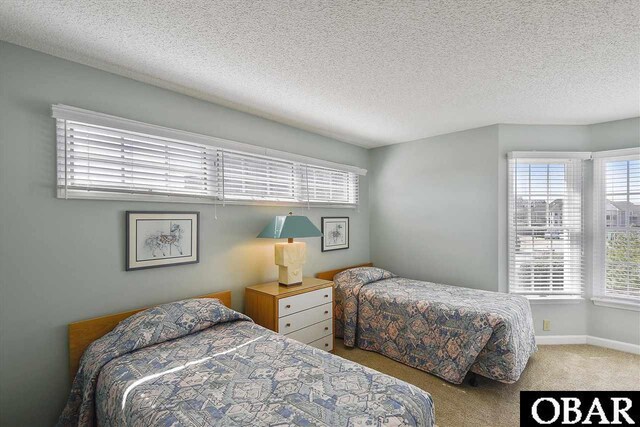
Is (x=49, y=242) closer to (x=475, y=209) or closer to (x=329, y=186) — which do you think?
(x=329, y=186)

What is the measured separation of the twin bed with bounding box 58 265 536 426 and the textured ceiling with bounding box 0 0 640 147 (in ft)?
5.72

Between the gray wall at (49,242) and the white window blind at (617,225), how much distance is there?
4301 mm

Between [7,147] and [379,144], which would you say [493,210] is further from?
[7,147]

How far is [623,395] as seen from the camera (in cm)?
248

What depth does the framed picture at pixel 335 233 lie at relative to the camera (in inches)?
153

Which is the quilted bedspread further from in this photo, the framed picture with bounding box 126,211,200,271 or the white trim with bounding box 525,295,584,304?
the framed picture with bounding box 126,211,200,271

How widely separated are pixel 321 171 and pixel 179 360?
2614 mm

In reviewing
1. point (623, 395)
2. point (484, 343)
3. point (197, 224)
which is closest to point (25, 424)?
point (197, 224)

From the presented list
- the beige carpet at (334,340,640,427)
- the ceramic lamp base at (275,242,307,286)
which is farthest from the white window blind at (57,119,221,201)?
the beige carpet at (334,340,640,427)

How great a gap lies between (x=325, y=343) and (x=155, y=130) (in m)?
2.52

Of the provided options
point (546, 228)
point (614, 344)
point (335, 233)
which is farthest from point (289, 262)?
point (614, 344)

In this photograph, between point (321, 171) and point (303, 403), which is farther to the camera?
point (321, 171)

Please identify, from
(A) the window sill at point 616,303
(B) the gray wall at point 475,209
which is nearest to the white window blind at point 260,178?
(B) the gray wall at point 475,209

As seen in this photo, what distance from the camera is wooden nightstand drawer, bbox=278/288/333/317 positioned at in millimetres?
2771
